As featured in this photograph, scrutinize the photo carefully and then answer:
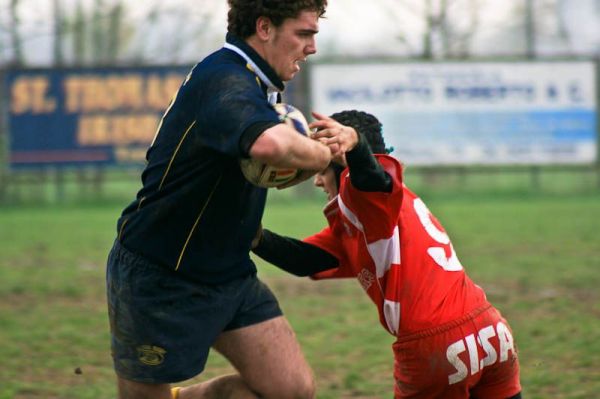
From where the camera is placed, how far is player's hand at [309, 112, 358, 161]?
3.46 m

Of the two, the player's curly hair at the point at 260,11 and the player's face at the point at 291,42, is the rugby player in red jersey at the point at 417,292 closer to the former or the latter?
the player's face at the point at 291,42

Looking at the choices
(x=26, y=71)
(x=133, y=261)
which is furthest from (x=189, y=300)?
(x=26, y=71)

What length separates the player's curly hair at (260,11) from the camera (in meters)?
3.70

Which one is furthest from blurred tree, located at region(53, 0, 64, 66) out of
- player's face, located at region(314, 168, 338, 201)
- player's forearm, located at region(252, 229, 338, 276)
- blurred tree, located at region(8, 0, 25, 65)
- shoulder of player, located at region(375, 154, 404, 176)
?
shoulder of player, located at region(375, 154, 404, 176)

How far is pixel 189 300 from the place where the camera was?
3.92 meters

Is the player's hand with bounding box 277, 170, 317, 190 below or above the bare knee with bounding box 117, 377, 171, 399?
above

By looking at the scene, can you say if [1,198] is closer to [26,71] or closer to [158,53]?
[26,71]

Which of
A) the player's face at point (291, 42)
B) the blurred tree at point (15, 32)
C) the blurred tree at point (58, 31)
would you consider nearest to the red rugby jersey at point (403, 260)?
the player's face at point (291, 42)

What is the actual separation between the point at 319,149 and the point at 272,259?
1134 mm

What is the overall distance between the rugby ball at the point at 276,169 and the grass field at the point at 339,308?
2474mm

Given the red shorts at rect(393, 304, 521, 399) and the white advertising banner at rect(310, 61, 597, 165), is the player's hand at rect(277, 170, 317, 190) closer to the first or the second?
the red shorts at rect(393, 304, 521, 399)

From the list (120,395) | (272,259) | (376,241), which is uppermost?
(376,241)

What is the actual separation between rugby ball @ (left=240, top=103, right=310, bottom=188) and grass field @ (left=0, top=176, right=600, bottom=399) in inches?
97.4

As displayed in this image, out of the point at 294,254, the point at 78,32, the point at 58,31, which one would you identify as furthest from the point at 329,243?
the point at 78,32
